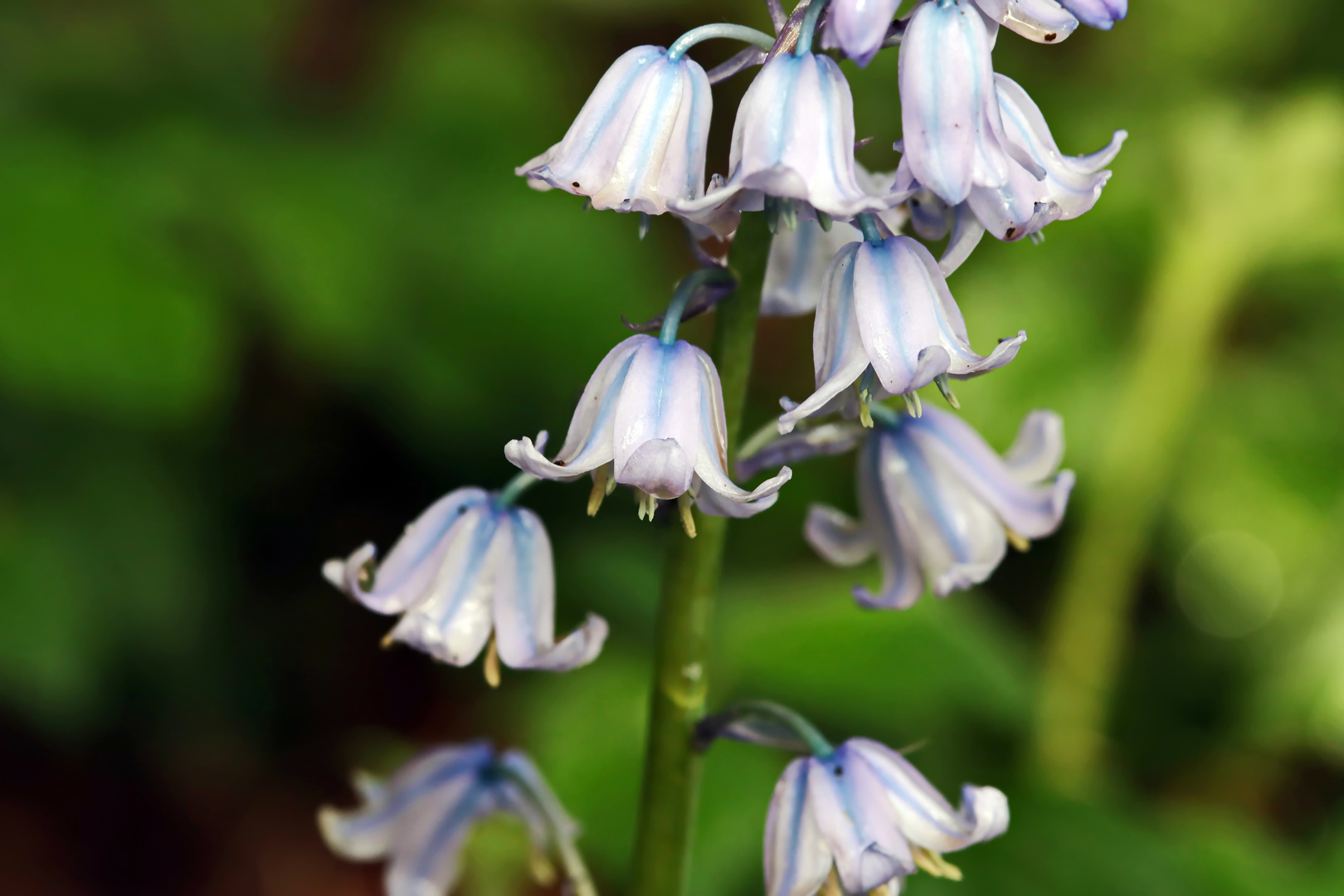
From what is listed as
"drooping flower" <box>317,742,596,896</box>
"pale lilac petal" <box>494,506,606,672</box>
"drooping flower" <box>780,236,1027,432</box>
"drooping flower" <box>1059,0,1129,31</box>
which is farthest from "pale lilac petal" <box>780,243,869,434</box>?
"drooping flower" <box>317,742,596,896</box>

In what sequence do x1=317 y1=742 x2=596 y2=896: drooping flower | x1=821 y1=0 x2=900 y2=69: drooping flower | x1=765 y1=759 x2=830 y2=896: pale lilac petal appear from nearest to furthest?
1. x1=821 y1=0 x2=900 y2=69: drooping flower
2. x1=765 y1=759 x2=830 y2=896: pale lilac petal
3. x1=317 y1=742 x2=596 y2=896: drooping flower

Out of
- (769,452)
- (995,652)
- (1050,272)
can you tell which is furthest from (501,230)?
(769,452)

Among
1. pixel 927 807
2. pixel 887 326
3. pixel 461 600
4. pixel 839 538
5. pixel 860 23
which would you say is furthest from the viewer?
pixel 839 538

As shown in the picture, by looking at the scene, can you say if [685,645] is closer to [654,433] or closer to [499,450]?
[654,433]

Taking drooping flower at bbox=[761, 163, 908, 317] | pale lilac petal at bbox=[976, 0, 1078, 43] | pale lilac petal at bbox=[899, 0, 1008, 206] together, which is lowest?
drooping flower at bbox=[761, 163, 908, 317]

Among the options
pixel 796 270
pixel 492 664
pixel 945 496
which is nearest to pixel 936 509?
pixel 945 496

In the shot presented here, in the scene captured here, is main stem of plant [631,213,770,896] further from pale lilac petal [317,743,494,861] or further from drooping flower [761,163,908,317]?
pale lilac petal [317,743,494,861]

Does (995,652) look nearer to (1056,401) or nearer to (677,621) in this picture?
(1056,401)

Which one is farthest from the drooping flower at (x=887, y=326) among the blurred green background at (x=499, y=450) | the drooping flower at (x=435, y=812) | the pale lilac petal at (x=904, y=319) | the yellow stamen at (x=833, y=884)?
the blurred green background at (x=499, y=450)
